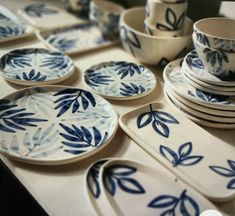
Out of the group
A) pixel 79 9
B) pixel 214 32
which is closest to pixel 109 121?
pixel 214 32

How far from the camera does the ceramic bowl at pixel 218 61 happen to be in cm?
59

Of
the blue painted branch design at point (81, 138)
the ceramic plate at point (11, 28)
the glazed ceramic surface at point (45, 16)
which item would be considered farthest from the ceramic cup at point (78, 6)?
the blue painted branch design at point (81, 138)

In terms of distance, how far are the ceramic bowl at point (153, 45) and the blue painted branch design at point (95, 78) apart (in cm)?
9

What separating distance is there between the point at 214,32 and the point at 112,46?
274mm

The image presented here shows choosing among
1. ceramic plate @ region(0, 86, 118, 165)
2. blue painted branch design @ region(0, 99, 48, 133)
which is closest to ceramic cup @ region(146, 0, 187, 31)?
ceramic plate @ region(0, 86, 118, 165)

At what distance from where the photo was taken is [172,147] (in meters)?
0.56

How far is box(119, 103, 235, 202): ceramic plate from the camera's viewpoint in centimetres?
50

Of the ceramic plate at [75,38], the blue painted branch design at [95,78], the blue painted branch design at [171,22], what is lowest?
the blue painted branch design at [95,78]

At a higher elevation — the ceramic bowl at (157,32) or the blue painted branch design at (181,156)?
the ceramic bowl at (157,32)

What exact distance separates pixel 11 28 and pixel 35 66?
21cm

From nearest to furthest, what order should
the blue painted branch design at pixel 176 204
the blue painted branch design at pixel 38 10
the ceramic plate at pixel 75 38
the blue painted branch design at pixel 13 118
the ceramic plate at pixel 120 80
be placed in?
1. the blue painted branch design at pixel 176 204
2. the blue painted branch design at pixel 13 118
3. the ceramic plate at pixel 120 80
4. the ceramic plate at pixel 75 38
5. the blue painted branch design at pixel 38 10

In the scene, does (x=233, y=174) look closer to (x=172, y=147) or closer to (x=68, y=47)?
(x=172, y=147)

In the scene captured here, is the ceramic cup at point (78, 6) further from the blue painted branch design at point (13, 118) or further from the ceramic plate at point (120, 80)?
the blue painted branch design at point (13, 118)

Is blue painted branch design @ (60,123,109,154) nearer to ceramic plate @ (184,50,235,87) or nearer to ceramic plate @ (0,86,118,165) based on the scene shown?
ceramic plate @ (0,86,118,165)
